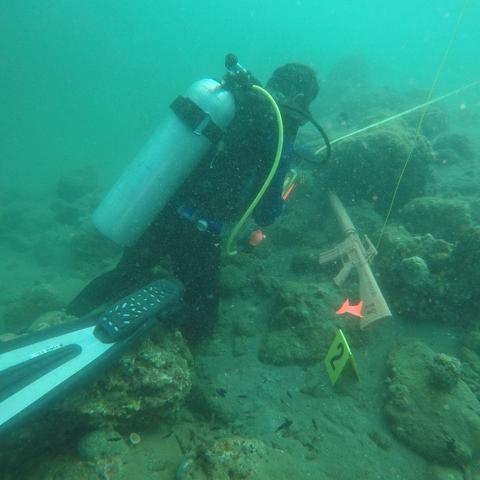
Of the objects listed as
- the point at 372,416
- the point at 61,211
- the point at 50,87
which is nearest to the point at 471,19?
the point at 50,87

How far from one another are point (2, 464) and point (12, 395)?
0.45 metres

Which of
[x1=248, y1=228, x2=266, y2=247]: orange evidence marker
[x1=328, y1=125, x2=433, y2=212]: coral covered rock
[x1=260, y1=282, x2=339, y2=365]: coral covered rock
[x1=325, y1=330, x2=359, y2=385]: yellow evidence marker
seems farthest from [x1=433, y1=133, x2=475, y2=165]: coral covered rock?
[x1=325, y1=330, x2=359, y2=385]: yellow evidence marker

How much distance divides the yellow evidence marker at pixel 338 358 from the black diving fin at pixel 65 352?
64.3 inches

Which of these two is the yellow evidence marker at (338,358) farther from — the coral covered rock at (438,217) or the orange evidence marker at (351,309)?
the coral covered rock at (438,217)

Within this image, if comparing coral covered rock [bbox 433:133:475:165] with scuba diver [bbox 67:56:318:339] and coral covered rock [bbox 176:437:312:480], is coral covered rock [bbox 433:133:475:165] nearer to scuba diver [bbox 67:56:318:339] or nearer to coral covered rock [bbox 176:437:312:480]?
scuba diver [bbox 67:56:318:339]

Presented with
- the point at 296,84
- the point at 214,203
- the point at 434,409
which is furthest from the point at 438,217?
the point at 214,203

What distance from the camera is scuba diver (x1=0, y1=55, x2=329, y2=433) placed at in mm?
3789

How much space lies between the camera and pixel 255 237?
17.9ft

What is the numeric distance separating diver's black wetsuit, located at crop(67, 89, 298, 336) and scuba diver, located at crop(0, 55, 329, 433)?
0.01 meters

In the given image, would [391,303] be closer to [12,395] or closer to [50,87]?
[12,395]

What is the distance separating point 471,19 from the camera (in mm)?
66438

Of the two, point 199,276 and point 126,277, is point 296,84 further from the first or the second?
point 126,277

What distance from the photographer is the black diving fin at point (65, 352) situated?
239 centimetres

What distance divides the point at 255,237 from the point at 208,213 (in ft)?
5.47
